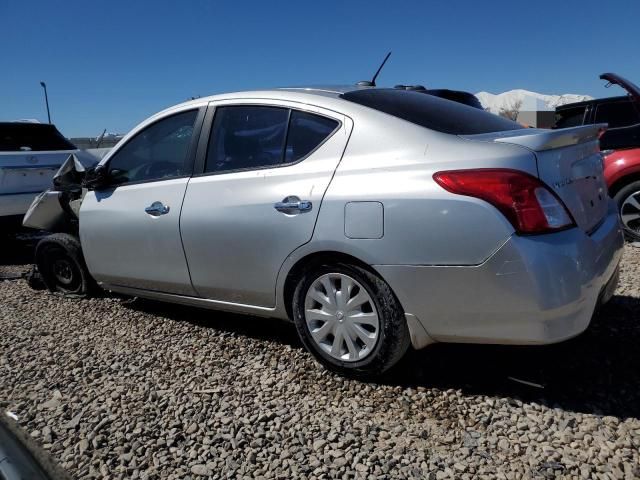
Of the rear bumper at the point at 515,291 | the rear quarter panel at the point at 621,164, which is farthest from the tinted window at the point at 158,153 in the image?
the rear quarter panel at the point at 621,164

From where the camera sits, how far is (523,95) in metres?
42.2

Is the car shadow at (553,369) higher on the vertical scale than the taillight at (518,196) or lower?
lower

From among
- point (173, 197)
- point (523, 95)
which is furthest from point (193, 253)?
point (523, 95)

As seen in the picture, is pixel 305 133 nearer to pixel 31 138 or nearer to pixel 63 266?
pixel 63 266

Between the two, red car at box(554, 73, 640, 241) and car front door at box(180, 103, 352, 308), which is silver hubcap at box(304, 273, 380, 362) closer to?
car front door at box(180, 103, 352, 308)

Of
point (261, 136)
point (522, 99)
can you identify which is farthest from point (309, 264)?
point (522, 99)

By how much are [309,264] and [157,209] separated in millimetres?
1242

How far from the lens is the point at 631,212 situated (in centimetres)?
562

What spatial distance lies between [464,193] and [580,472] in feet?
3.95

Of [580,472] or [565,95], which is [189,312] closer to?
[580,472]

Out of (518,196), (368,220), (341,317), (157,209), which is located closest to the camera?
(518,196)

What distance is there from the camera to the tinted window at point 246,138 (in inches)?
120

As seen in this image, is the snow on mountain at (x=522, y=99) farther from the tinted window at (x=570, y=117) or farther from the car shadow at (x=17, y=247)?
the car shadow at (x=17, y=247)

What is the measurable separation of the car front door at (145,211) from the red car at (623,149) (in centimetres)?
411
